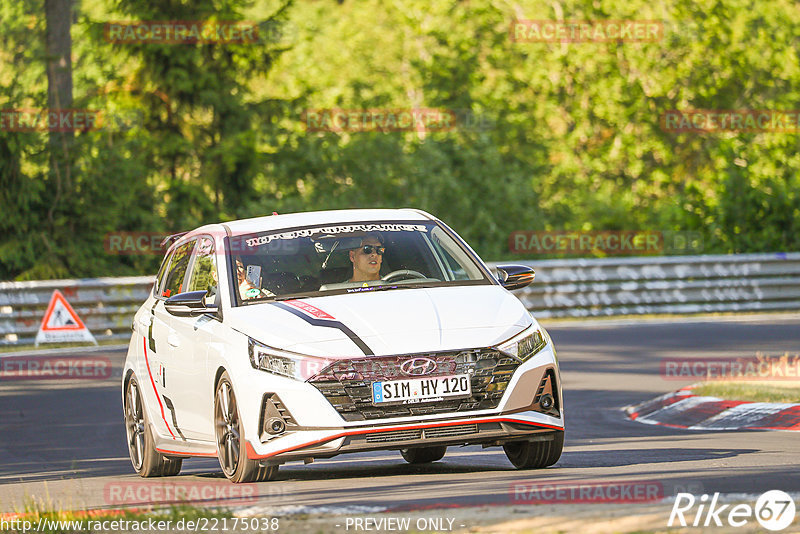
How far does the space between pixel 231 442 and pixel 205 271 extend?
66.2 inches

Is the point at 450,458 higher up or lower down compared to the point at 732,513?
lower down

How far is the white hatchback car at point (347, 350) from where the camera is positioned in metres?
8.64

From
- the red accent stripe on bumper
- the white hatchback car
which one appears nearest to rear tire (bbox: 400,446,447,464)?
the white hatchback car

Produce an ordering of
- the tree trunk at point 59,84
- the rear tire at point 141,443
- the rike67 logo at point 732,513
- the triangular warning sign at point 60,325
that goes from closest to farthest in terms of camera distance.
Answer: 1. the rike67 logo at point 732,513
2. the rear tire at point 141,443
3. the triangular warning sign at point 60,325
4. the tree trunk at point 59,84

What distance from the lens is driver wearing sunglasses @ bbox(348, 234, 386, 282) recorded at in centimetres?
997

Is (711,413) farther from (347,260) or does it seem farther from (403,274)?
(347,260)

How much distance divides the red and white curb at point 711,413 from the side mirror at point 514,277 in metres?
3.43

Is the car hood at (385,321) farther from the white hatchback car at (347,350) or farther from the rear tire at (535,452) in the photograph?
the rear tire at (535,452)

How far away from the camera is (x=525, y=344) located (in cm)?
902

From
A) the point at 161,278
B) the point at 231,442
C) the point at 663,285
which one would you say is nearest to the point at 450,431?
the point at 231,442

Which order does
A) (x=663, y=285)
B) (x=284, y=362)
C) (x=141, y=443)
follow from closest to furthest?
(x=284, y=362)
(x=141, y=443)
(x=663, y=285)

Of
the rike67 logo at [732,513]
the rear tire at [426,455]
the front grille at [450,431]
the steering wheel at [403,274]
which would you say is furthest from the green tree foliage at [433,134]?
the rike67 logo at [732,513]

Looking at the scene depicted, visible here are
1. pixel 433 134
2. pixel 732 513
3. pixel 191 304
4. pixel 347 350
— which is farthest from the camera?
pixel 433 134

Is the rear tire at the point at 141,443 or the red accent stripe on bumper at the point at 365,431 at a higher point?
the red accent stripe on bumper at the point at 365,431
